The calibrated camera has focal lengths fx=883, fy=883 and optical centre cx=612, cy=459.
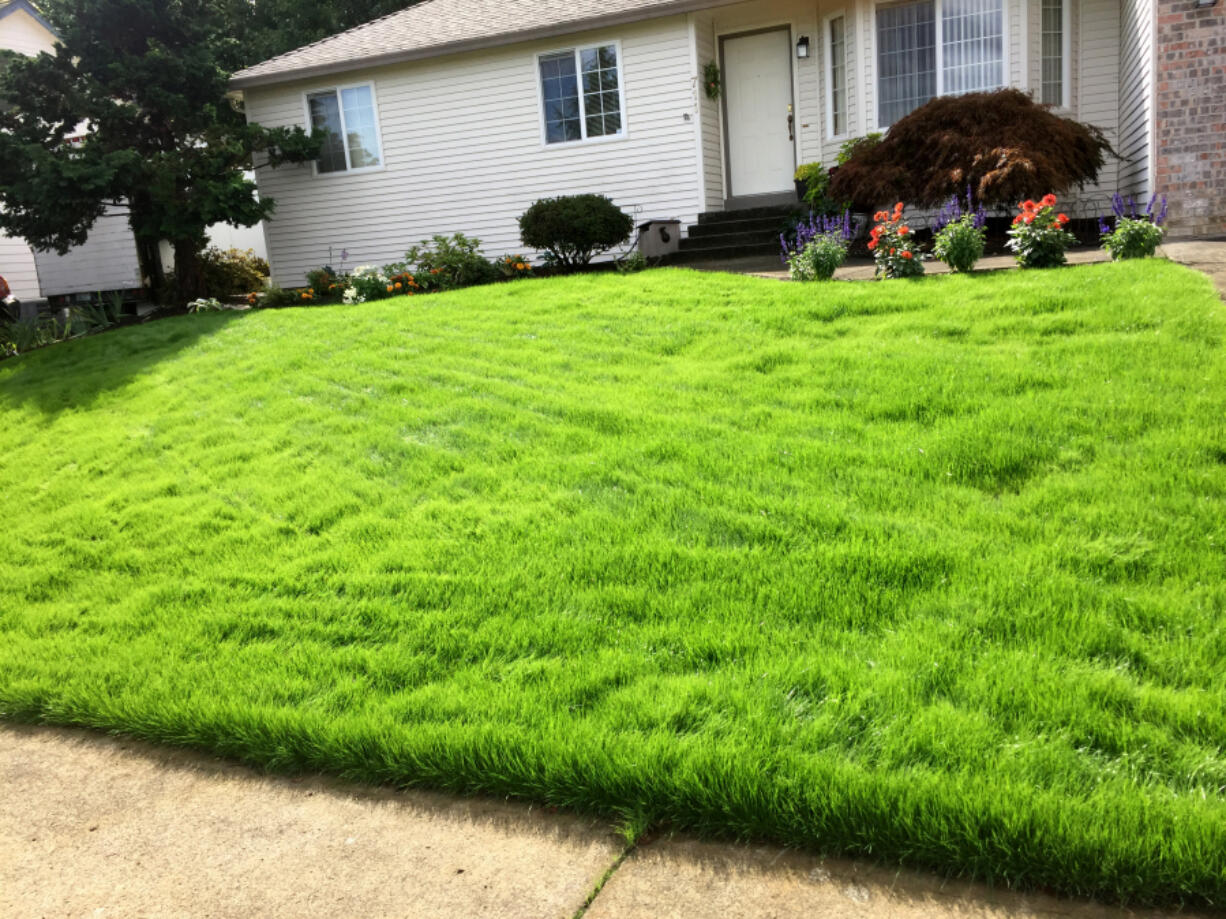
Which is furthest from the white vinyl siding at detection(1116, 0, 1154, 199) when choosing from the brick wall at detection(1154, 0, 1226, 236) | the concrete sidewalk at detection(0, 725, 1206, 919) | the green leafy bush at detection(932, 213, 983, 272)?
the concrete sidewalk at detection(0, 725, 1206, 919)

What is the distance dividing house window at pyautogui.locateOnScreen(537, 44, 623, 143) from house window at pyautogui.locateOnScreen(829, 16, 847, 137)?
3.34 m

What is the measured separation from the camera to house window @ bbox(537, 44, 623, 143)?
564 inches

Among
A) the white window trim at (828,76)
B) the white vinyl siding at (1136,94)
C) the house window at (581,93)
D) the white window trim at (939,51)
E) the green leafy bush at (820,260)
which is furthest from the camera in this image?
the house window at (581,93)

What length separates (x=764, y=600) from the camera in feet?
11.2

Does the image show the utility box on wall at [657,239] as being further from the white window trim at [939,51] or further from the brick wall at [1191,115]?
the brick wall at [1191,115]

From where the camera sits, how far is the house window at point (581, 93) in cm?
1433

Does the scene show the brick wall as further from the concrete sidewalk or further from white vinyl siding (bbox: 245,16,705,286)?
the concrete sidewalk

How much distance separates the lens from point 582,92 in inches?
572

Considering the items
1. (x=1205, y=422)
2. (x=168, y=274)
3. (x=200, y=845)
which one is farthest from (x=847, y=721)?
(x=168, y=274)

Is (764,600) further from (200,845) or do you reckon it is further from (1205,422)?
(1205,422)

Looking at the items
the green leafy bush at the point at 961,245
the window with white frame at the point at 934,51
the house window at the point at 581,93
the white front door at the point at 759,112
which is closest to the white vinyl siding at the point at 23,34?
the house window at the point at 581,93

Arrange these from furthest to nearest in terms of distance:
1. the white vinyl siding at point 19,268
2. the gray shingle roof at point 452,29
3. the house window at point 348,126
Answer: the white vinyl siding at point 19,268
the house window at point 348,126
the gray shingle roof at point 452,29

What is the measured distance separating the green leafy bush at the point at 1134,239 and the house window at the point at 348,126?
1227 centimetres

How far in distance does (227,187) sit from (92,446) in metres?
9.15
